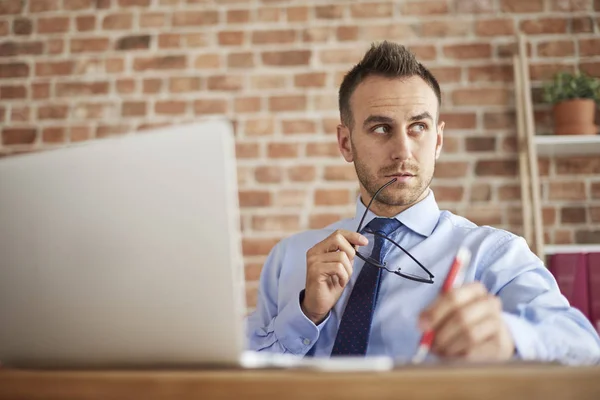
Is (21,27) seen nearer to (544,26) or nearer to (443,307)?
(544,26)

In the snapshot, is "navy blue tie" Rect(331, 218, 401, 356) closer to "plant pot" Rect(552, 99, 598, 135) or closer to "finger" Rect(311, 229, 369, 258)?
"finger" Rect(311, 229, 369, 258)

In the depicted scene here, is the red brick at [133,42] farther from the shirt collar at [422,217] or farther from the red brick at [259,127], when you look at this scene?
the shirt collar at [422,217]

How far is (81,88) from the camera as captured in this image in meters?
2.21

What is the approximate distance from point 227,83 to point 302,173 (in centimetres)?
49

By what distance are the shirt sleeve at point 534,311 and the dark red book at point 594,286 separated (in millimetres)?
545

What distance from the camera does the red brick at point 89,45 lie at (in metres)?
2.22

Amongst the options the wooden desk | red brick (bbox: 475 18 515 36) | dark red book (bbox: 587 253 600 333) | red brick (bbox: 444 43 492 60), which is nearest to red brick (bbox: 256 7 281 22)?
red brick (bbox: 444 43 492 60)

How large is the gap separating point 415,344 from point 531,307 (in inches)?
10.6

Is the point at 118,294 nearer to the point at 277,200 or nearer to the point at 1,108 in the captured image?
the point at 277,200

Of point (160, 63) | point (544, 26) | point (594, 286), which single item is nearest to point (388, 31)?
point (544, 26)

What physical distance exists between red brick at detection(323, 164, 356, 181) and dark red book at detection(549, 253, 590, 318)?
77cm

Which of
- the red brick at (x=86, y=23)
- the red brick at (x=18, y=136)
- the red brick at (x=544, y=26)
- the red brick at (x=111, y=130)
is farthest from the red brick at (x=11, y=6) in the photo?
the red brick at (x=544, y=26)

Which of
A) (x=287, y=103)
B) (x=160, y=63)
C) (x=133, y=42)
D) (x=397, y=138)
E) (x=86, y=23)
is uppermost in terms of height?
(x=86, y=23)

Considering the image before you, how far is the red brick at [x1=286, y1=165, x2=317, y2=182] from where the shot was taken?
2.04 meters
